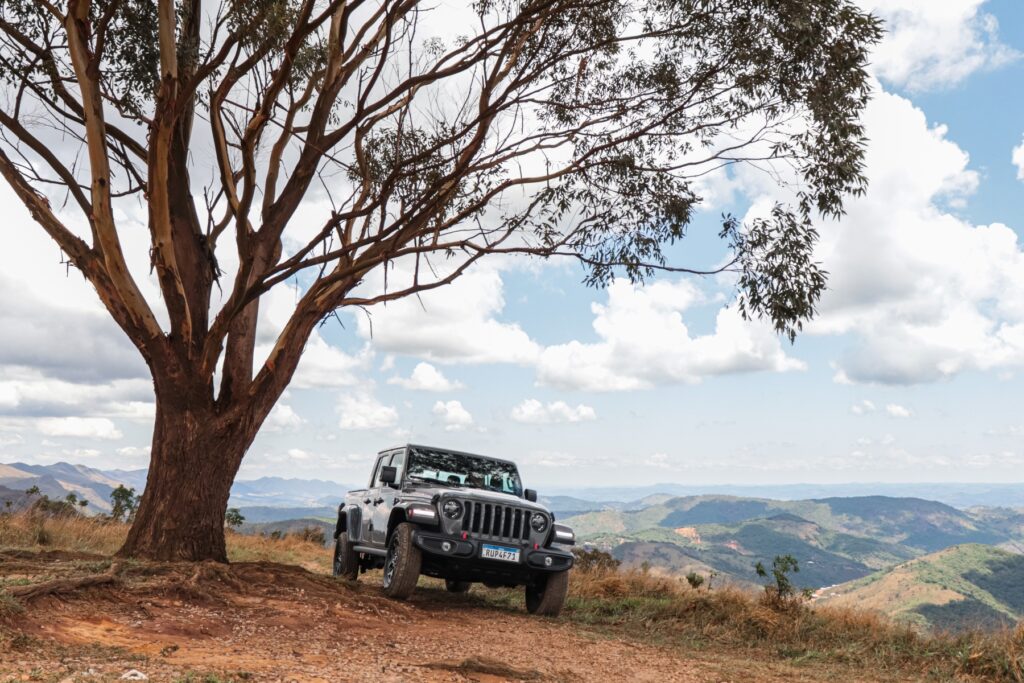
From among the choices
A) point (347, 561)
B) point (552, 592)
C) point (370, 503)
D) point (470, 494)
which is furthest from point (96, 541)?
point (552, 592)

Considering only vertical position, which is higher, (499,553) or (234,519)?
(499,553)

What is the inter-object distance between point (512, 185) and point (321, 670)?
9.17 m

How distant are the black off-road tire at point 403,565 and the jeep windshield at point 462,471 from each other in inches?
51.6

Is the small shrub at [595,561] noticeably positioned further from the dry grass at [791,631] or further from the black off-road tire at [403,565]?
the black off-road tire at [403,565]

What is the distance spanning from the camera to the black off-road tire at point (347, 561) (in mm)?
12055

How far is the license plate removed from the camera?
931cm

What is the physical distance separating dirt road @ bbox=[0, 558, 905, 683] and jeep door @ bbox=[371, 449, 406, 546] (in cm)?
81

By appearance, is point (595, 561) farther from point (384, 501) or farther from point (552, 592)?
point (384, 501)

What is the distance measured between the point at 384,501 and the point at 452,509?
5.32 feet

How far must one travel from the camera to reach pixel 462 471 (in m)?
11.1

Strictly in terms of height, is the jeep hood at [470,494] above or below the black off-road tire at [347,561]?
above

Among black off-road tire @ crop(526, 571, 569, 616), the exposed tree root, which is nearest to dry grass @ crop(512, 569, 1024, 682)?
black off-road tire @ crop(526, 571, 569, 616)

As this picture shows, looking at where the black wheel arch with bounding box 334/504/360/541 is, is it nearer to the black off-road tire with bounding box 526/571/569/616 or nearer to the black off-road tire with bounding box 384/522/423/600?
the black off-road tire with bounding box 384/522/423/600

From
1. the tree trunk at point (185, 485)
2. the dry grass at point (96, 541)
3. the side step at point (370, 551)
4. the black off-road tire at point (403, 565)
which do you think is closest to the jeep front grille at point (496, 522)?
the black off-road tire at point (403, 565)
